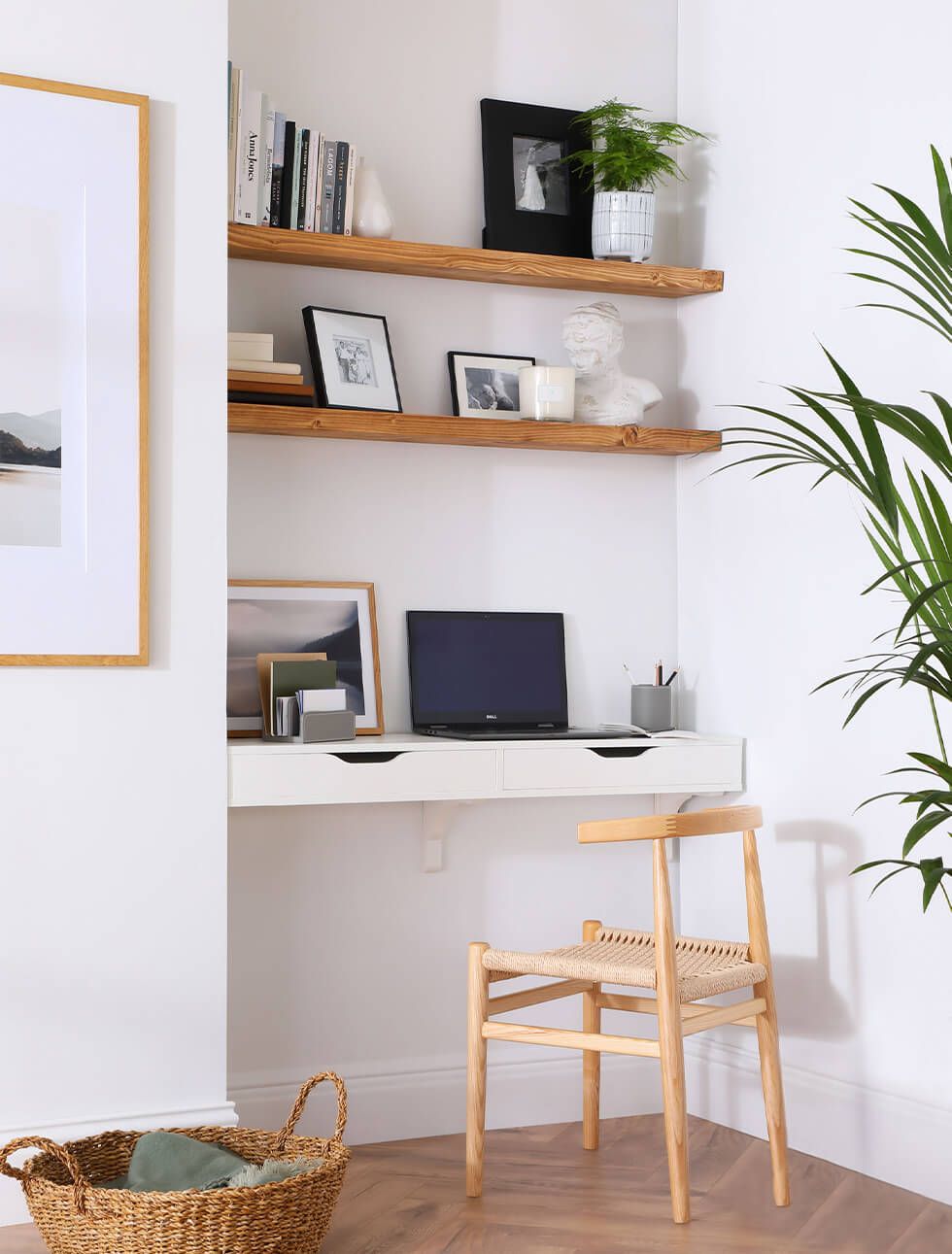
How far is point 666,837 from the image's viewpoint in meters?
2.49

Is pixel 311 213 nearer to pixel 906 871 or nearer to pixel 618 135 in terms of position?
pixel 618 135

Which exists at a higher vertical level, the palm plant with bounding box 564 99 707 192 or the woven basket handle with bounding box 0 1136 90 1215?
the palm plant with bounding box 564 99 707 192

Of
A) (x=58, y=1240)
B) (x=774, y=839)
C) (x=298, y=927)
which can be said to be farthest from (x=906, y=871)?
(x=58, y=1240)

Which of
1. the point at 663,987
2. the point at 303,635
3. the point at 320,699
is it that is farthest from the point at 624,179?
the point at 663,987

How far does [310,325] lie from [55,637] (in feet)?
2.90

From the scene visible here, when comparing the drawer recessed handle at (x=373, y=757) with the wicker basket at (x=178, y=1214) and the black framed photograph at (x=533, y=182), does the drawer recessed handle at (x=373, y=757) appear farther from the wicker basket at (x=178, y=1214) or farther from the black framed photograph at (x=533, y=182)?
the black framed photograph at (x=533, y=182)

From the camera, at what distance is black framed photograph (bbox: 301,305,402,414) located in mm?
2930

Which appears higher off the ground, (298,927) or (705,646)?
(705,646)

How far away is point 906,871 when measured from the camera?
8.64ft

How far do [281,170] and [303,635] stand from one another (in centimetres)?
96

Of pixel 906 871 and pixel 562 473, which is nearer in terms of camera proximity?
pixel 906 871

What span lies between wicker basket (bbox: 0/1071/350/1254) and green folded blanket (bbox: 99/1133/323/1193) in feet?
0.20

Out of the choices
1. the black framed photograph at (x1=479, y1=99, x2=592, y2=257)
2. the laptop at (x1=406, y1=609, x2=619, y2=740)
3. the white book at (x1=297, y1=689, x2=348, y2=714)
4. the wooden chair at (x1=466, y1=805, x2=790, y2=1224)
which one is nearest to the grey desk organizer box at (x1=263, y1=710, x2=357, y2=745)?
the white book at (x1=297, y1=689, x2=348, y2=714)

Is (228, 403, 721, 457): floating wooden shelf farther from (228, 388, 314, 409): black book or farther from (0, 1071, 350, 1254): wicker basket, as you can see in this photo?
(0, 1071, 350, 1254): wicker basket
